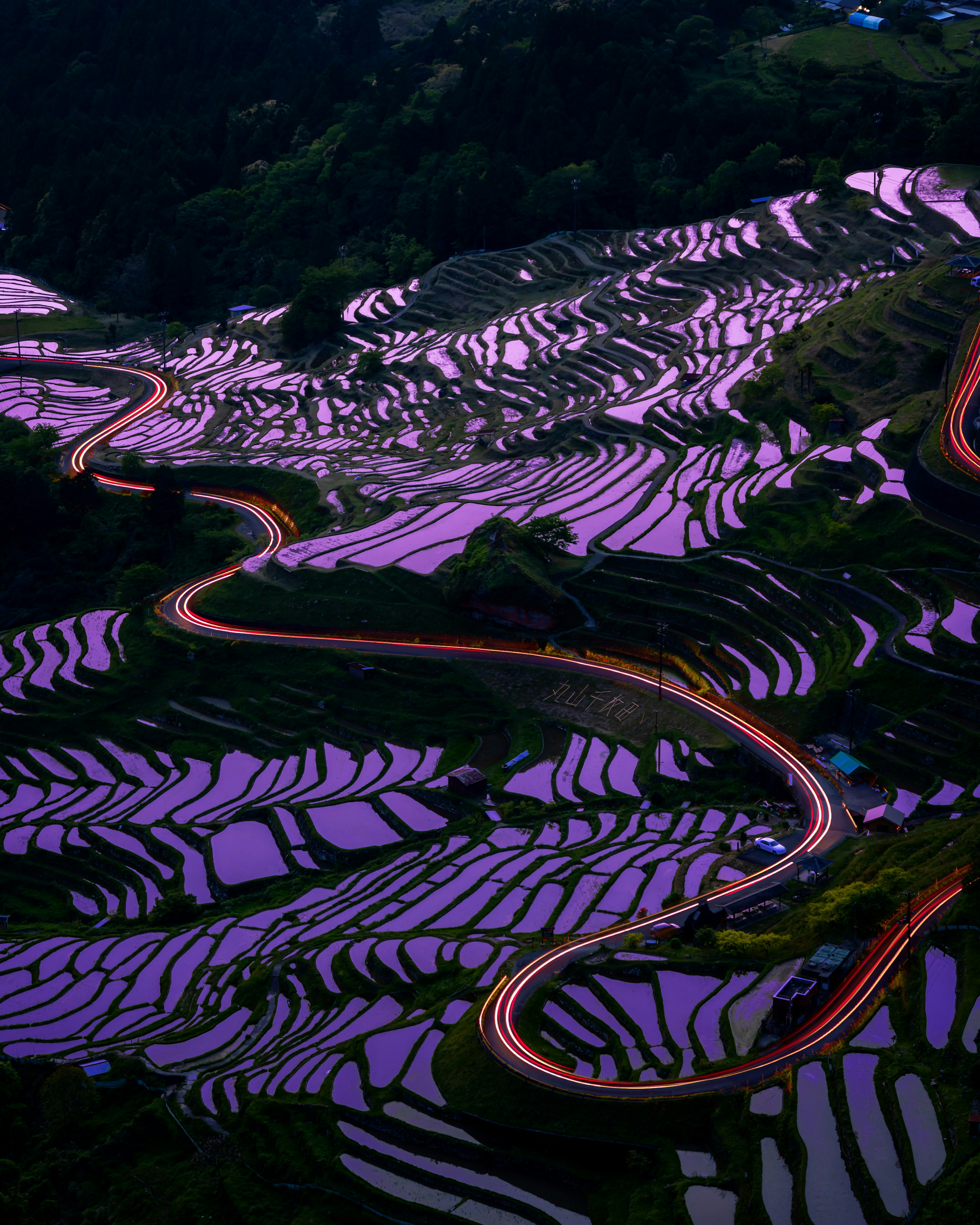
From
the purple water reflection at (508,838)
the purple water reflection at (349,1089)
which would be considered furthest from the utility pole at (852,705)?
the purple water reflection at (349,1089)

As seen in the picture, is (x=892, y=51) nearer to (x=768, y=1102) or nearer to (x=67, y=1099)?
(x=768, y=1102)

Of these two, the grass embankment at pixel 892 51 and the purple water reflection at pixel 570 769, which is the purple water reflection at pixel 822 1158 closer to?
the purple water reflection at pixel 570 769

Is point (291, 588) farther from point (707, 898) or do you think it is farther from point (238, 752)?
point (707, 898)

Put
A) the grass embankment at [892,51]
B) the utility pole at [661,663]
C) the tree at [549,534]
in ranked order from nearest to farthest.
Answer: the utility pole at [661,663]
the tree at [549,534]
the grass embankment at [892,51]

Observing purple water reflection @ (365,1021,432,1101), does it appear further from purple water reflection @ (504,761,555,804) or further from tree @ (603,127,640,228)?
tree @ (603,127,640,228)

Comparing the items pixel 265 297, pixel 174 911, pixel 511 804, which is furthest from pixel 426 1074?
pixel 265 297

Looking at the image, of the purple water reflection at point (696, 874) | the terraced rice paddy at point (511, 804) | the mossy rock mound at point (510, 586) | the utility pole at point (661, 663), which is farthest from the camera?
the mossy rock mound at point (510, 586)
